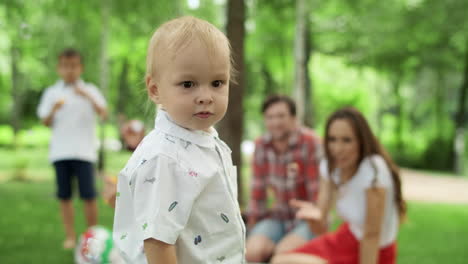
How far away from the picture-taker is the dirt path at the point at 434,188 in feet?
38.7

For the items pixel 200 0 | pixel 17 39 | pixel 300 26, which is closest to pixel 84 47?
pixel 17 39

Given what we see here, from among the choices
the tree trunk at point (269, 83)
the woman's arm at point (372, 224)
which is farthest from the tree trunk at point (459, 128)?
the woman's arm at point (372, 224)

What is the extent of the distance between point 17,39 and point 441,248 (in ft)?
35.4

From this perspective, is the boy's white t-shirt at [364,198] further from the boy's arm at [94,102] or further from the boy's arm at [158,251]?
the boy's arm at [94,102]

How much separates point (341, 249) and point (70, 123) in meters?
2.91

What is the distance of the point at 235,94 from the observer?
213 inches

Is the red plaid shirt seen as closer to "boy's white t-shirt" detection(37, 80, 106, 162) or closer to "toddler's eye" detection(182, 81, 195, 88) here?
"boy's white t-shirt" detection(37, 80, 106, 162)

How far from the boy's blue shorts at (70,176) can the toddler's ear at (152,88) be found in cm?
355

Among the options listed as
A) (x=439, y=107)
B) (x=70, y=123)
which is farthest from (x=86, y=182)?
(x=439, y=107)

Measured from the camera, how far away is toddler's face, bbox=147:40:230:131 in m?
1.38

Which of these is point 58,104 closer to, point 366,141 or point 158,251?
point 366,141

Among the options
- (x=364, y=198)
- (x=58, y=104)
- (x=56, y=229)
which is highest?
(x=58, y=104)

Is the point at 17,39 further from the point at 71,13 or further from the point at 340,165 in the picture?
the point at 340,165

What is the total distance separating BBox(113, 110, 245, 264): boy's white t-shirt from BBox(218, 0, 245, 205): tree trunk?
3.56 metres
